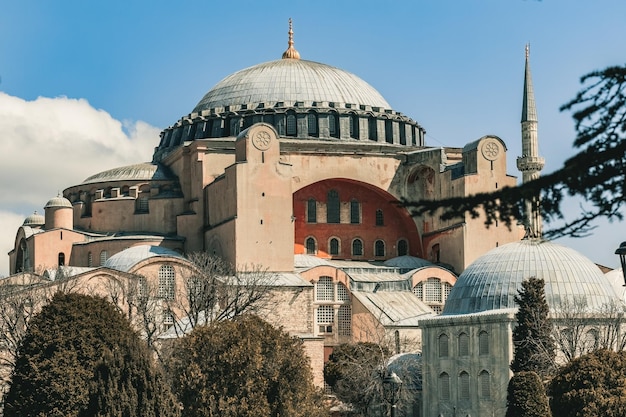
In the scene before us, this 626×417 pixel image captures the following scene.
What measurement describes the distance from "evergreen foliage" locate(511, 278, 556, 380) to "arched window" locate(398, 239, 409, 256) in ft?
79.4

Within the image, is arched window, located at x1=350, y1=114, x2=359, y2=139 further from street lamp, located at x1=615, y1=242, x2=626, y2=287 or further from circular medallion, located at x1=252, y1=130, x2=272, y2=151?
street lamp, located at x1=615, y1=242, x2=626, y2=287

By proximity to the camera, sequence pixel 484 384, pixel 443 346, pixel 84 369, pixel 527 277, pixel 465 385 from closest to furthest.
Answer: pixel 84 369 → pixel 484 384 → pixel 465 385 → pixel 527 277 → pixel 443 346

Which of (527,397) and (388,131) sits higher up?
(388,131)

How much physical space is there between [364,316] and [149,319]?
552 inches

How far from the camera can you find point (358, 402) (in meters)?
55.3

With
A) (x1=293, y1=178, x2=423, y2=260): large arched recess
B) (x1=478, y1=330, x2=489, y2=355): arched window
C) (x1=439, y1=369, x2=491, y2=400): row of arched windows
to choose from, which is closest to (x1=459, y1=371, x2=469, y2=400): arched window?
(x1=439, y1=369, x2=491, y2=400): row of arched windows

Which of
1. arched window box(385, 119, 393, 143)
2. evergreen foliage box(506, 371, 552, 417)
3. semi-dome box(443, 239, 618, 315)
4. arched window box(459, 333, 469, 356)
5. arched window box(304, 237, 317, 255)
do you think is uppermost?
arched window box(385, 119, 393, 143)

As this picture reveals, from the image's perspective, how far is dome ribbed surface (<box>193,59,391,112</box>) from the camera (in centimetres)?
7300

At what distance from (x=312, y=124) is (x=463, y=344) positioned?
866 inches

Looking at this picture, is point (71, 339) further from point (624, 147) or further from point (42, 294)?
point (624, 147)

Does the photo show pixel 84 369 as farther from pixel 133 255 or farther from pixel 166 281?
pixel 133 255

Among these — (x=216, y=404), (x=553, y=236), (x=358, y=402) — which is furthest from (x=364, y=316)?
(x=553, y=236)

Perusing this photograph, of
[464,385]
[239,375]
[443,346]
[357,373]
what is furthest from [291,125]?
[239,375]

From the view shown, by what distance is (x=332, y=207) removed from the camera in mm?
70438
